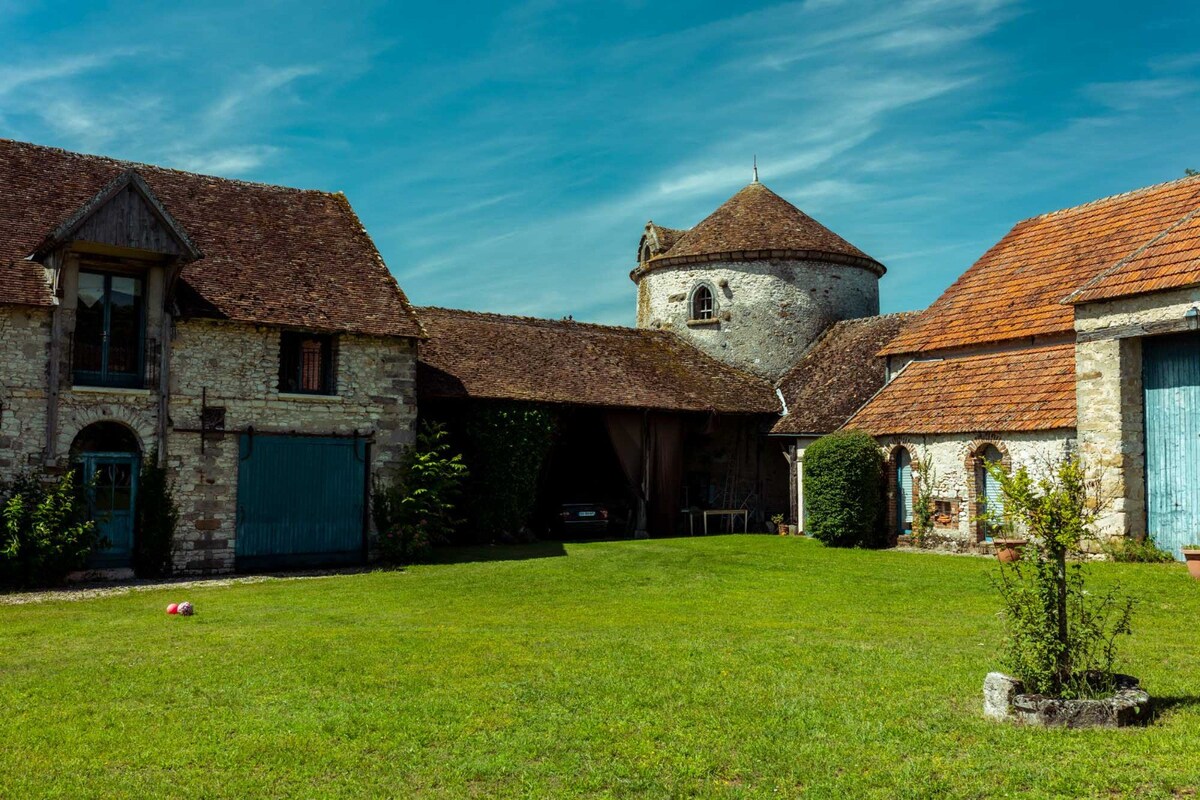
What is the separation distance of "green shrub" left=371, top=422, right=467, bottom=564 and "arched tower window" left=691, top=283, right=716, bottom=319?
40.8 ft

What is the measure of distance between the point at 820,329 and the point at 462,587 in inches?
706

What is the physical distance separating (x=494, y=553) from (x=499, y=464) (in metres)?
2.51

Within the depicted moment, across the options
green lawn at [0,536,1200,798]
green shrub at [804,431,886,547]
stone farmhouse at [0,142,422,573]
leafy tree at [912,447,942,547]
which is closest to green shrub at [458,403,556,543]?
stone farmhouse at [0,142,422,573]

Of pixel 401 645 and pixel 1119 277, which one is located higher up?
pixel 1119 277

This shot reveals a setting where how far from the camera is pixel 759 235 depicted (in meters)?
30.8

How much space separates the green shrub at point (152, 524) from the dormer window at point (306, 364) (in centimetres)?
292

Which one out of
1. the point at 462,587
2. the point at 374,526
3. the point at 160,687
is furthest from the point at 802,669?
the point at 374,526

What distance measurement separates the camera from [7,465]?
16609 mm

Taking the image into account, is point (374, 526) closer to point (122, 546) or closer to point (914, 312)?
point (122, 546)

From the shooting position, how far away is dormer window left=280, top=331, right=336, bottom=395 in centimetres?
1970

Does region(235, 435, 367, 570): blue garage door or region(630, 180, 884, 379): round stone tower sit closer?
region(235, 435, 367, 570): blue garage door

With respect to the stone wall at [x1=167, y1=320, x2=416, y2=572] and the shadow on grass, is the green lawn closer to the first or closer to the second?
the stone wall at [x1=167, y1=320, x2=416, y2=572]

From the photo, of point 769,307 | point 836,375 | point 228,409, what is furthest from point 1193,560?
point 769,307

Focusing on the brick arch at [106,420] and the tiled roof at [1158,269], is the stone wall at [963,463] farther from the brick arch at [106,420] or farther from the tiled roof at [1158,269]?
the brick arch at [106,420]
